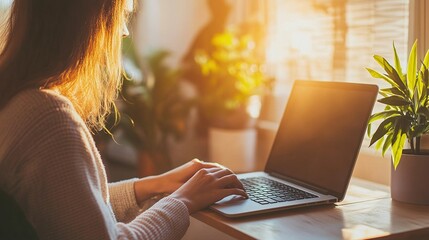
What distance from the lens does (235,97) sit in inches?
105

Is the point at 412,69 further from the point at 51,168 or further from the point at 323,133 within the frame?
the point at 51,168

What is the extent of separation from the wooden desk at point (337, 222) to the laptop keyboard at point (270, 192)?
0.06 metres

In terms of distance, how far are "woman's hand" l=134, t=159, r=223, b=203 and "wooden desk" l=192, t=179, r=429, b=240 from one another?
16cm

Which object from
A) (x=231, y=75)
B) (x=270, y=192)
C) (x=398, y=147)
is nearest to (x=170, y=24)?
(x=231, y=75)

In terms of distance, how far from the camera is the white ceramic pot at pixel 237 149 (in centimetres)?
259

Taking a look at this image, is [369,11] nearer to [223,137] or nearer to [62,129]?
[223,137]

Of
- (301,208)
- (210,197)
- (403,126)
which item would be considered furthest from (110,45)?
(403,126)

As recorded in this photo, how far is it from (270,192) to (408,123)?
350mm

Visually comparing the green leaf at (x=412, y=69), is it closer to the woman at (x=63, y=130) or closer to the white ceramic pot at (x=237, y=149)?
the woman at (x=63, y=130)

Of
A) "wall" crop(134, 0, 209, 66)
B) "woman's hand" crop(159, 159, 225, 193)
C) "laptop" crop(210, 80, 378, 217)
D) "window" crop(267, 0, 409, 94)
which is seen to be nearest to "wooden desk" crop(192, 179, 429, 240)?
"laptop" crop(210, 80, 378, 217)

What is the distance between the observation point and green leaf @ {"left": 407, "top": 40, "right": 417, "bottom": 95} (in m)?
1.40

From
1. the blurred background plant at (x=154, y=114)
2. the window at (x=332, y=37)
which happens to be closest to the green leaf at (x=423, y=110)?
the window at (x=332, y=37)

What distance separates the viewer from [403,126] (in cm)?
138

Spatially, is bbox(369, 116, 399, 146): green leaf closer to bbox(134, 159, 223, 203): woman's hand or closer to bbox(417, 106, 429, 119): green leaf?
bbox(417, 106, 429, 119): green leaf
